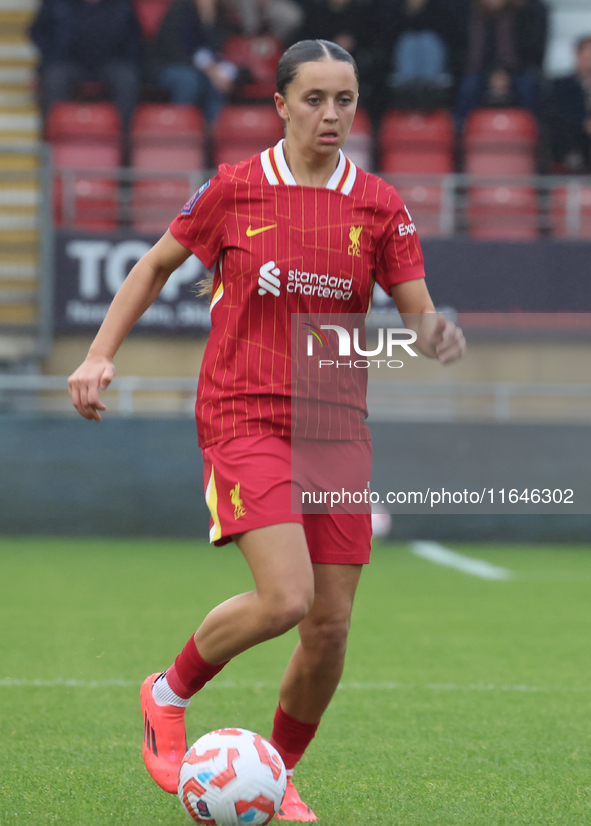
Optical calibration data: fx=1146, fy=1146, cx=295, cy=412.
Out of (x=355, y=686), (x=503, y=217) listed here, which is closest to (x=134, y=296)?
(x=355, y=686)

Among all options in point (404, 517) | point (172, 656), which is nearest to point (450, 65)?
point (404, 517)

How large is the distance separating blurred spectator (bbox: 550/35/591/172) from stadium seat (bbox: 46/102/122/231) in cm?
503

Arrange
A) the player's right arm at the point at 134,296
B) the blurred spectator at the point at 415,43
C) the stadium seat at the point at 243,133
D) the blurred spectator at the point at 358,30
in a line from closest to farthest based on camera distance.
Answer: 1. the player's right arm at the point at 134,296
2. the stadium seat at the point at 243,133
3. the blurred spectator at the point at 358,30
4. the blurred spectator at the point at 415,43

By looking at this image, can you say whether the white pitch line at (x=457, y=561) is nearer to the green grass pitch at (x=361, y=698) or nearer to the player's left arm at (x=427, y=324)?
the green grass pitch at (x=361, y=698)

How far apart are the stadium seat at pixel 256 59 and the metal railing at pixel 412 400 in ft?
12.4

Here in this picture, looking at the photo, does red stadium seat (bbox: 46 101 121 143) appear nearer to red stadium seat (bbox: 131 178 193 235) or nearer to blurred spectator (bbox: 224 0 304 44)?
red stadium seat (bbox: 131 178 193 235)

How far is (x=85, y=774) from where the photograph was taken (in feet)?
11.4

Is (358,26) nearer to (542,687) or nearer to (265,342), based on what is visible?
(542,687)

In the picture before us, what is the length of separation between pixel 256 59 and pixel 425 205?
288cm

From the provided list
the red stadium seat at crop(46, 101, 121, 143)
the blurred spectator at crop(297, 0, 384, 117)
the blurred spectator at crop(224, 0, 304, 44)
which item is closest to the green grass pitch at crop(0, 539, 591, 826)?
the red stadium seat at crop(46, 101, 121, 143)

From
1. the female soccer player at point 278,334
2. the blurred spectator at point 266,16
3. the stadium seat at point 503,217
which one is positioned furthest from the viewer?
the blurred spectator at point 266,16

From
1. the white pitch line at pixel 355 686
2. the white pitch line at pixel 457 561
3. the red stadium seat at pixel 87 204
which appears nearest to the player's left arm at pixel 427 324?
the white pitch line at pixel 355 686

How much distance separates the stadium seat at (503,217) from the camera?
41.5 ft

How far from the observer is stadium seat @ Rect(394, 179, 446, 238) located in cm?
1249
